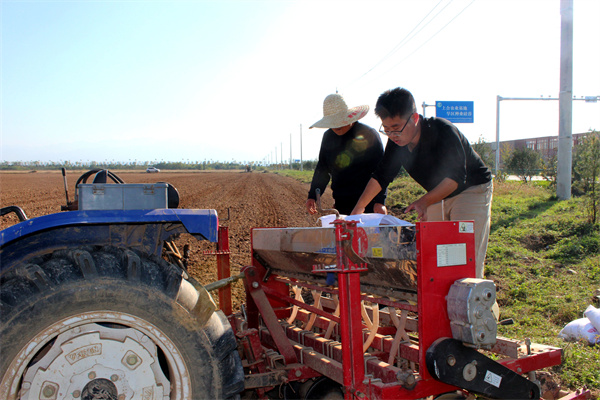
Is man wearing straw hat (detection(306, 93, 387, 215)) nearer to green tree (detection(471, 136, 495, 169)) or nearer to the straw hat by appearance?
the straw hat

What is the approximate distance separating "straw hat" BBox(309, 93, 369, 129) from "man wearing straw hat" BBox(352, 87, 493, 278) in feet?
1.92

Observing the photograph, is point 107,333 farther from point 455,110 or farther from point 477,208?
point 455,110

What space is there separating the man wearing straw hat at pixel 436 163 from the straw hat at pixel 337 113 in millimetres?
585

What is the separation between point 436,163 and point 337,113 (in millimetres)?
1193

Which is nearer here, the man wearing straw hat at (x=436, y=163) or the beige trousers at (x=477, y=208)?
the man wearing straw hat at (x=436, y=163)

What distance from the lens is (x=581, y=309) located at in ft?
15.6

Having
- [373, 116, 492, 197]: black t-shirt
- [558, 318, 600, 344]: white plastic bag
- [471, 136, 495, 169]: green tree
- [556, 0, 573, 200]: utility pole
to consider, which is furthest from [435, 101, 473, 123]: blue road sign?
[373, 116, 492, 197]: black t-shirt

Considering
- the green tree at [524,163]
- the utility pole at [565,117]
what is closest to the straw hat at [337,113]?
the utility pole at [565,117]

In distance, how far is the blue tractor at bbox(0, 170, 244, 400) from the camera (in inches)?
71.8

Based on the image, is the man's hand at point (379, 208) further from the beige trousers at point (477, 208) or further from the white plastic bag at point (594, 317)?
the white plastic bag at point (594, 317)

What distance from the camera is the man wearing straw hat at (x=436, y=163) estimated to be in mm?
2881

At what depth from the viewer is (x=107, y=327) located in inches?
78.6

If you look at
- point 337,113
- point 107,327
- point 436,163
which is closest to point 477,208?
point 436,163

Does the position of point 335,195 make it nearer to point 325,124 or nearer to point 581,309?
point 325,124
